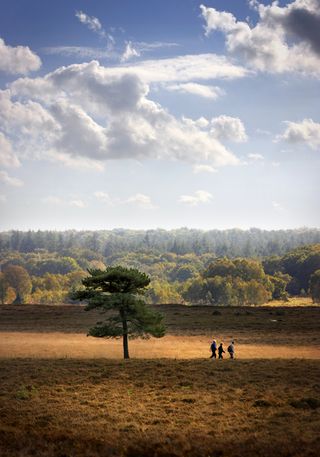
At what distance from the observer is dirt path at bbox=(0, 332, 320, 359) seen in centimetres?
3944

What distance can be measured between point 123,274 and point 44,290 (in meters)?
136

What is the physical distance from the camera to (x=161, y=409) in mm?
20594

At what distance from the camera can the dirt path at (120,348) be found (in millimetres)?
39438

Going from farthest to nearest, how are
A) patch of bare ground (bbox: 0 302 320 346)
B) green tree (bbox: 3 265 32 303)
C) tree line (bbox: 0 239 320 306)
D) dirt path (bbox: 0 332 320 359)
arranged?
green tree (bbox: 3 265 32 303) → tree line (bbox: 0 239 320 306) → patch of bare ground (bbox: 0 302 320 346) → dirt path (bbox: 0 332 320 359)

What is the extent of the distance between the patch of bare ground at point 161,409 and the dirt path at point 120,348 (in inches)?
356

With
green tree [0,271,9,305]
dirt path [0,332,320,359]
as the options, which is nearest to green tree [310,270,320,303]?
dirt path [0,332,320,359]

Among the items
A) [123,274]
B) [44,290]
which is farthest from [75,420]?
[44,290]

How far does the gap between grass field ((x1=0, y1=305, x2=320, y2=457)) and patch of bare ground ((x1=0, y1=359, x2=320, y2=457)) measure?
0.04m

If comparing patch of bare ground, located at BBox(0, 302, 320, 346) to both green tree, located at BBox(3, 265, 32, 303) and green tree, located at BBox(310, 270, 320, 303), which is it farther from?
green tree, located at BBox(3, 265, 32, 303)

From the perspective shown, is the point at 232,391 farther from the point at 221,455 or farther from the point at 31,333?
the point at 31,333

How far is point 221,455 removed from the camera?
15.6 m

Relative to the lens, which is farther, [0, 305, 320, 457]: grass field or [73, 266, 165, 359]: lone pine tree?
[73, 266, 165, 359]: lone pine tree

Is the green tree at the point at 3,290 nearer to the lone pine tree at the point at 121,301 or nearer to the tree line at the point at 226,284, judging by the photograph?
the tree line at the point at 226,284

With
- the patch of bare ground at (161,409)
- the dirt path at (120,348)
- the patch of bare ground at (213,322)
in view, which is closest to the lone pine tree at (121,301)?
the patch of bare ground at (161,409)
